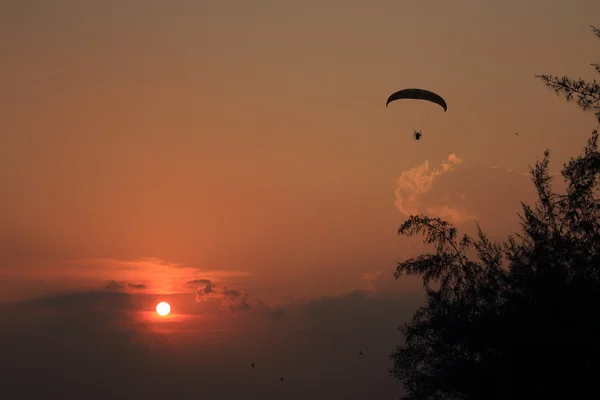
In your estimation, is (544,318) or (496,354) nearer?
(544,318)

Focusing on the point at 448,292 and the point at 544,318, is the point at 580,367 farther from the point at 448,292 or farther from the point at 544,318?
the point at 448,292

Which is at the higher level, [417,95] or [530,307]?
[417,95]

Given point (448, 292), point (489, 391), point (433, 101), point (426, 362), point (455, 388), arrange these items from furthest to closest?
point (433, 101)
point (426, 362)
point (448, 292)
point (455, 388)
point (489, 391)

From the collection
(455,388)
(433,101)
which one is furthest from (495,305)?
(433,101)

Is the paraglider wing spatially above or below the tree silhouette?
above

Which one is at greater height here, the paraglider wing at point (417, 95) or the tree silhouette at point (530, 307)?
the paraglider wing at point (417, 95)

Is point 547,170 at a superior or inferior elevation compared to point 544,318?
superior

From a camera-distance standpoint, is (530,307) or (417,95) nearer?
(530,307)

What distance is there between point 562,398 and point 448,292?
8.66 m

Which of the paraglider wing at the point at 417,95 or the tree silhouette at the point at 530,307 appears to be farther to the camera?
the paraglider wing at the point at 417,95

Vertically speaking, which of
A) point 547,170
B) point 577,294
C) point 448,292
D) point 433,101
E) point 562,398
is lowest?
point 562,398

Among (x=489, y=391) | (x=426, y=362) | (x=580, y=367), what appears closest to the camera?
(x=580, y=367)

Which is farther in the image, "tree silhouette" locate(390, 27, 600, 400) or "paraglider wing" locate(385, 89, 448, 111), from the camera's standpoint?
"paraglider wing" locate(385, 89, 448, 111)

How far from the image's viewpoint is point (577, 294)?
23.7m
